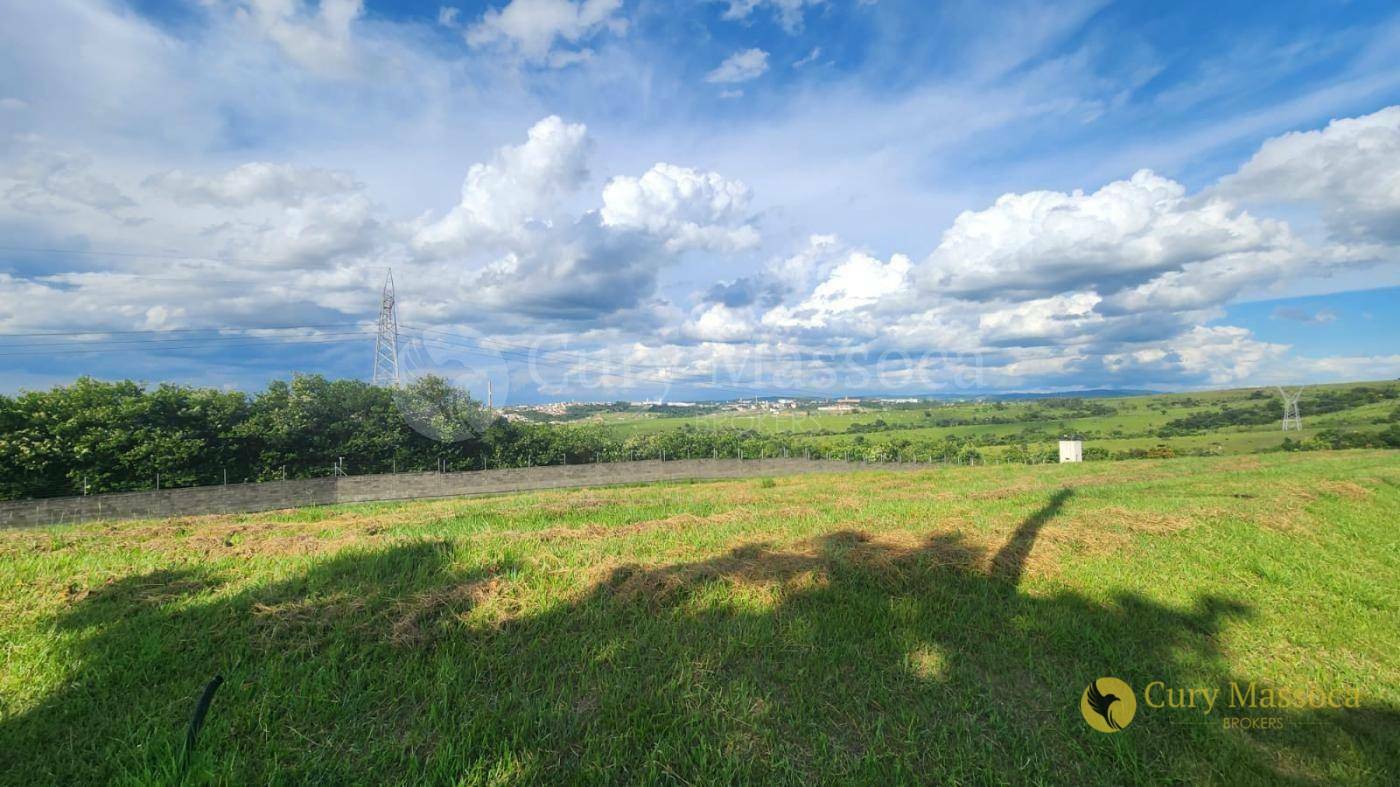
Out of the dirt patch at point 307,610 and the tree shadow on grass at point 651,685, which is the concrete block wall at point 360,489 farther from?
the dirt patch at point 307,610

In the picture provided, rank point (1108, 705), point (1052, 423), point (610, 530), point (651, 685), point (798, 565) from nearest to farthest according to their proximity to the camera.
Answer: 1. point (1108, 705)
2. point (651, 685)
3. point (798, 565)
4. point (610, 530)
5. point (1052, 423)

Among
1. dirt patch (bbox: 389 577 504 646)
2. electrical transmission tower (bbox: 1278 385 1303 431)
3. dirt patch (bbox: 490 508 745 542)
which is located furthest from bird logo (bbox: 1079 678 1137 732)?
electrical transmission tower (bbox: 1278 385 1303 431)

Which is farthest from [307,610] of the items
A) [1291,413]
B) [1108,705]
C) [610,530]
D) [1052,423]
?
[1291,413]

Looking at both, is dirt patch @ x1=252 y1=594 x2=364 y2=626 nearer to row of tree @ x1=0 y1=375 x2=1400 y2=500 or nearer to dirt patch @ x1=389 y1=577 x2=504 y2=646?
dirt patch @ x1=389 y1=577 x2=504 y2=646

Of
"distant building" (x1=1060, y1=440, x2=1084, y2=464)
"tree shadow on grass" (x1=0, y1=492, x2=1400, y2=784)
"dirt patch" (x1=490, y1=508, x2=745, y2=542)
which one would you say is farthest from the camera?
"distant building" (x1=1060, y1=440, x2=1084, y2=464)

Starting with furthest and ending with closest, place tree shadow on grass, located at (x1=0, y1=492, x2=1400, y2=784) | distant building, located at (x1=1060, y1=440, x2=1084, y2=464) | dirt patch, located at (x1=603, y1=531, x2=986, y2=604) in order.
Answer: distant building, located at (x1=1060, y1=440, x2=1084, y2=464)
dirt patch, located at (x1=603, y1=531, x2=986, y2=604)
tree shadow on grass, located at (x1=0, y1=492, x2=1400, y2=784)

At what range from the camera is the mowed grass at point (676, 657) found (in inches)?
142

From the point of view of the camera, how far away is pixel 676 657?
4.71 meters

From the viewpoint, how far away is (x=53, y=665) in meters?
4.43

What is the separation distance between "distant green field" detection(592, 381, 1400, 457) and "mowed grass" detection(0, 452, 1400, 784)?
5547 centimetres

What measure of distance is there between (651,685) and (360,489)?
105 ft

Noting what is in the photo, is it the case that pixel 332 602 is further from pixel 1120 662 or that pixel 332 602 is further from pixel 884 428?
pixel 884 428

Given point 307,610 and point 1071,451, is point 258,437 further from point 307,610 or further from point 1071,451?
point 1071,451

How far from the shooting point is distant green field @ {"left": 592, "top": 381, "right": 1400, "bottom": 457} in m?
72.3
